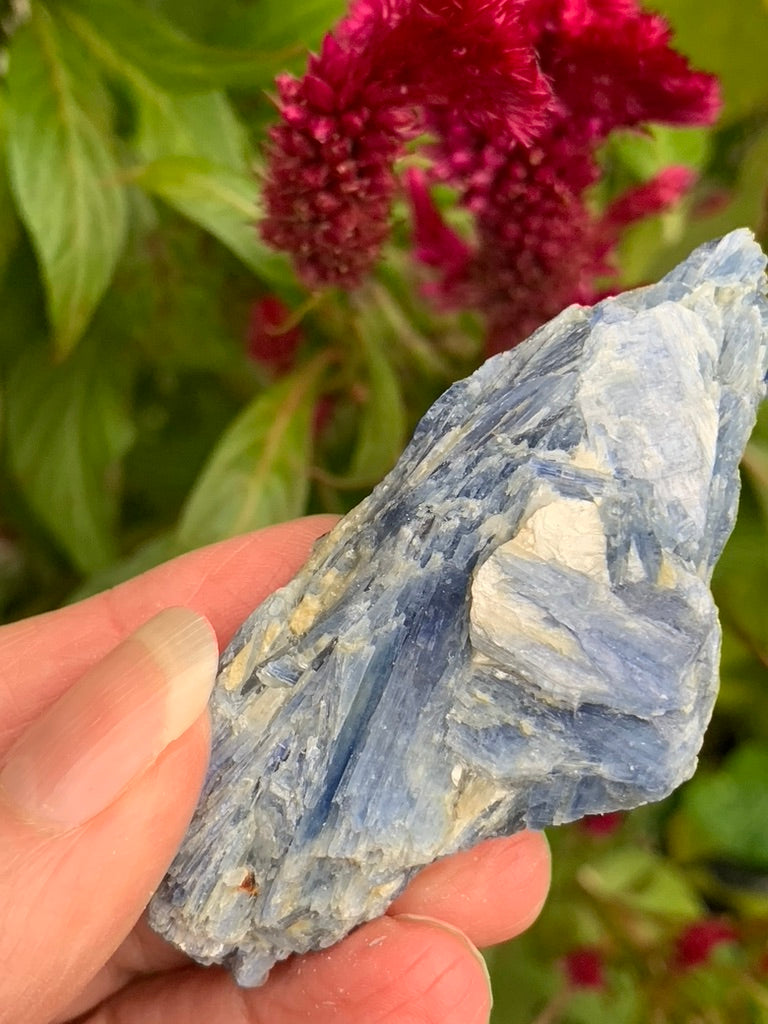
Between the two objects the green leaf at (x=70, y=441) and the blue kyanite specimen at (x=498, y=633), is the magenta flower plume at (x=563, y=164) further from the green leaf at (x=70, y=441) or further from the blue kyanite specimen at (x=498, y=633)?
the green leaf at (x=70, y=441)

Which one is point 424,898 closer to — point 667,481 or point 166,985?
point 166,985

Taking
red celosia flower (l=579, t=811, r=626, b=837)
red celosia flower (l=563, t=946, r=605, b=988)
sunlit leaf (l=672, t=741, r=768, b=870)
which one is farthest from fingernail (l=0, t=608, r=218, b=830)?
sunlit leaf (l=672, t=741, r=768, b=870)

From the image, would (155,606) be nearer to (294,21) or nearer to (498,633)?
(498,633)

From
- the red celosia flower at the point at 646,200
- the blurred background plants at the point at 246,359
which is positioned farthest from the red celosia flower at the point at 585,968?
the red celosia flower at the point at 646,200

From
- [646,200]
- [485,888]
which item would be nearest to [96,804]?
[485,888]

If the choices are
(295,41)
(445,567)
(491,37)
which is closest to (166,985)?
(445,567)

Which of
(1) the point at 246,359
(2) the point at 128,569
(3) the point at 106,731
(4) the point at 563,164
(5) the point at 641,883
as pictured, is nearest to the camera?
(3) the point at 106,731
